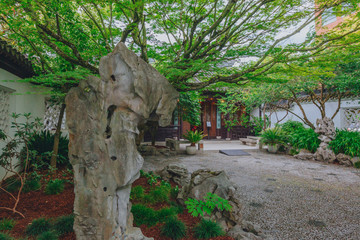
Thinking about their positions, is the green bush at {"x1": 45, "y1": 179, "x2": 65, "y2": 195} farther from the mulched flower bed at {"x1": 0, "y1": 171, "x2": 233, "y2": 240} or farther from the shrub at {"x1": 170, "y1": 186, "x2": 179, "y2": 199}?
the shrub at {"x1": 170, "y1": 186, "x2": 179, "y2": 199}

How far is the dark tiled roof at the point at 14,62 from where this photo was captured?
3673 millimetres

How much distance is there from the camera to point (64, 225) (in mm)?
2311

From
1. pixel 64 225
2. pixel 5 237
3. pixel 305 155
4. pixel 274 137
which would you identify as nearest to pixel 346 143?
pixel 305 155

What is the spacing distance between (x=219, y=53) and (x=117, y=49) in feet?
6.98

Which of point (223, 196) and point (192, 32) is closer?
point (223, 196)

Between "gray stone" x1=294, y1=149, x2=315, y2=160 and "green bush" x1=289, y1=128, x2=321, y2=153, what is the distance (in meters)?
0.21

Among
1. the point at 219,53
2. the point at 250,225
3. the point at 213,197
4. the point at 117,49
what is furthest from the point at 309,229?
the point at 117,49

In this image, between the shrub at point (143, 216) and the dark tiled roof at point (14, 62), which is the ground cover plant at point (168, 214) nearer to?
the shrub at point (143, 216)

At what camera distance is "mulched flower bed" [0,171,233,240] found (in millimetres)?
2338

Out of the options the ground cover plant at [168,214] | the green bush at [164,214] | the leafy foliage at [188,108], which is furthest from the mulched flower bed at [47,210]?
the leafy foliage at [188,108]

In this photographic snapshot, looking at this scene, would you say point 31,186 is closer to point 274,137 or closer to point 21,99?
point 21,99

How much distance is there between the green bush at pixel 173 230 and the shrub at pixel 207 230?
7.1 inches

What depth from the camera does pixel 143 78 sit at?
1995 mm

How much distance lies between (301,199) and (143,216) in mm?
3346
